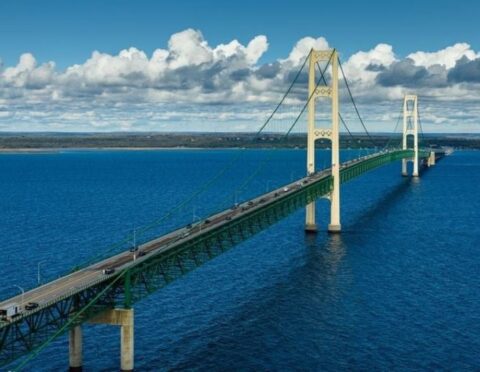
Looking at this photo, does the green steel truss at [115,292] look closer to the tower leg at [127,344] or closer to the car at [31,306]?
the car at [31,306]

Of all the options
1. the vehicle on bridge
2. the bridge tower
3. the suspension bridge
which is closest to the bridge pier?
the suspension bridge

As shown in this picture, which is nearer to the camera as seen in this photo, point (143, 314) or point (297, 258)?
point (143, 314)

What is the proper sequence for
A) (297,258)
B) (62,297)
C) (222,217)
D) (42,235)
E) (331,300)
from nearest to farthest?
(62,297) → (331,300) → (222,217) → (297,258) → (42,235)

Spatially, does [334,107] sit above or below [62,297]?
above

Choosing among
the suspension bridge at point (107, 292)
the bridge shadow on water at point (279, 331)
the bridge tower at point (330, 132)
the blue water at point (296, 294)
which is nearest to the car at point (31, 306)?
the suspension bridge at point (107, 292)

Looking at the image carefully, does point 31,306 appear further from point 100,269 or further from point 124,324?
point 100,269

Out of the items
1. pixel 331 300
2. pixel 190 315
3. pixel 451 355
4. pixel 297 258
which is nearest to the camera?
pixel 451 355

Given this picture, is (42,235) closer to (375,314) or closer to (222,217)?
(222,217)

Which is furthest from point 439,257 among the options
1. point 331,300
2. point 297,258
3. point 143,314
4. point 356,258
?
point 143,314
